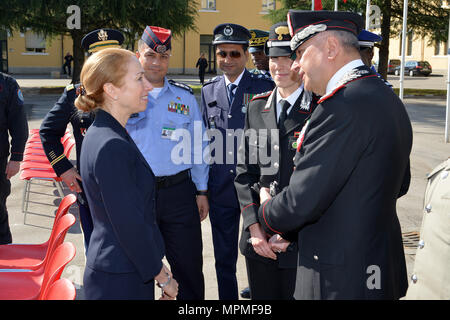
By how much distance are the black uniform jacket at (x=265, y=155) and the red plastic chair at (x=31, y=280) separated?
112 cm

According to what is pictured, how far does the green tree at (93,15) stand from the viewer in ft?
71.1

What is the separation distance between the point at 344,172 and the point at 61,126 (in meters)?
2.87

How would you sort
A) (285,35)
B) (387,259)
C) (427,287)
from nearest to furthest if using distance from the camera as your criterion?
(427,287)
(387,259)
(285,35)

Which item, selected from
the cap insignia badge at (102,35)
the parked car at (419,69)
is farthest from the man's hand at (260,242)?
the parked car at (419,69)

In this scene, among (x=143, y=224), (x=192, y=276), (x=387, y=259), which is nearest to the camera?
(x=387, y=259)

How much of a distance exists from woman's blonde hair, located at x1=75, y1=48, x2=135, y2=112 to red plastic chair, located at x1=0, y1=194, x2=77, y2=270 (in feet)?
4.27

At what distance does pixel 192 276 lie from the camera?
3789mm

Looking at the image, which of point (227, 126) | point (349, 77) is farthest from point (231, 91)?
point (349, 77)

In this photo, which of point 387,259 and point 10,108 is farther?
point 10,108

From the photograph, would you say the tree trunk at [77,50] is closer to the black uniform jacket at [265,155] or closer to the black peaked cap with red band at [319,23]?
the black uniform jacket at [265,155]

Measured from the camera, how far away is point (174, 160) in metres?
3.78
